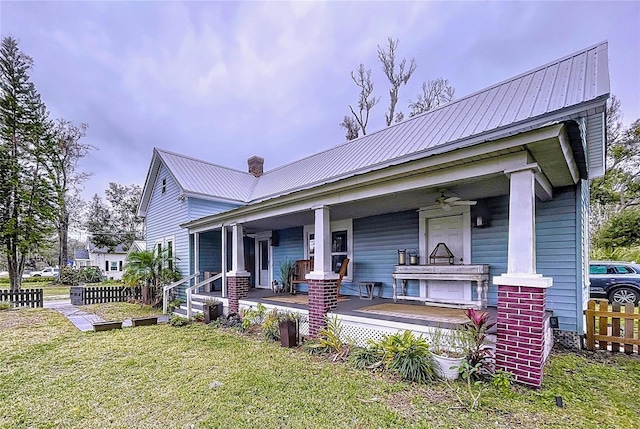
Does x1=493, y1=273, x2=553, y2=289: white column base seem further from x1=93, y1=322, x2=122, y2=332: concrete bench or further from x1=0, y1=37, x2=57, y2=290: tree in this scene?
x1=0, y1=37, x2=57, y2=290: tree

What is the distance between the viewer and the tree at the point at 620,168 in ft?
50.2

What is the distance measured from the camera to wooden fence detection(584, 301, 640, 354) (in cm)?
483

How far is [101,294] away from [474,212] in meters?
14.6

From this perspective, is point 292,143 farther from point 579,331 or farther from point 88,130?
point 579,331

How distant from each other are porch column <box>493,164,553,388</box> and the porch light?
285cm

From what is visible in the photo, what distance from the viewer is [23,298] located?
36.4ft

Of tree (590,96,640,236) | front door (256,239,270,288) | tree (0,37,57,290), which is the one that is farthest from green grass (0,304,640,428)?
tree (590,96,640,236)

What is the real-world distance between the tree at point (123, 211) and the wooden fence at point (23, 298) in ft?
62.7

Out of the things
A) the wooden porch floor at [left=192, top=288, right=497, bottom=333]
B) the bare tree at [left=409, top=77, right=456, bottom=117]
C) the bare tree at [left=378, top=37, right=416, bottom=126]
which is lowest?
the wooden porch floor at [left=192, top=288, right=497, bottom=333]

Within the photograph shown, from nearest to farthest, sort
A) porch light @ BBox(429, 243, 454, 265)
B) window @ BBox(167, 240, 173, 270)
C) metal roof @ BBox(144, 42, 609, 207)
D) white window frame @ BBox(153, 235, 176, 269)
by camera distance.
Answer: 1. metal roof @ BBox(144, 42, 609, 207)
2. porch light @ BBox(429, 243, 454, 265)
3. window @ BBox(167, 240, 173, 270)
4. white window frame @ BBox(153, 235, 176, 269)

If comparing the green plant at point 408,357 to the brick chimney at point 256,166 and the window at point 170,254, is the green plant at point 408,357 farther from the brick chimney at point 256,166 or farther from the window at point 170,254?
the brick chimney at point 256,166

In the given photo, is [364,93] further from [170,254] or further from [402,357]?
[402,357]

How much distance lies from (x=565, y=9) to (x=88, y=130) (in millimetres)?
28519

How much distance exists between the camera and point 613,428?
2.75 metres
